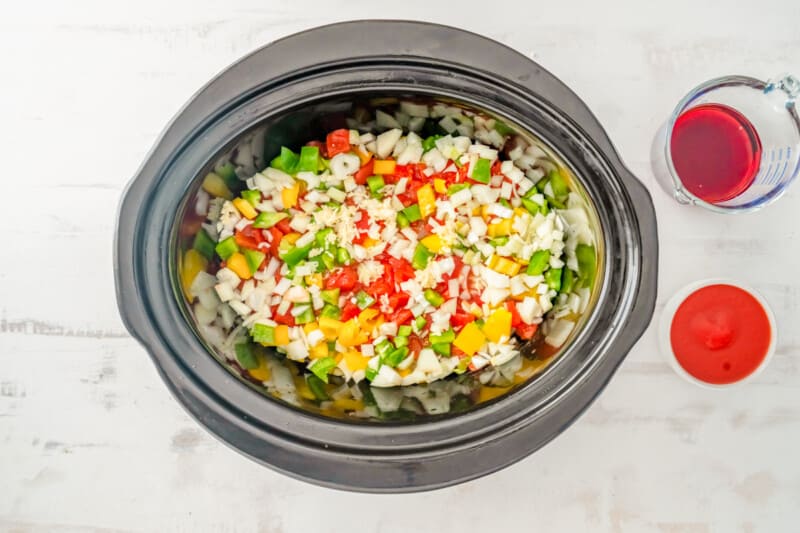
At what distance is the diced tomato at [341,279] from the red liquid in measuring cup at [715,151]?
621mm

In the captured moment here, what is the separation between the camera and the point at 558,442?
1.35 metres

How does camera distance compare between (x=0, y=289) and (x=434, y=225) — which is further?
(x=0, y=289)

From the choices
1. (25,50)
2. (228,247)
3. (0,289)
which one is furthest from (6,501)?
(25,50)

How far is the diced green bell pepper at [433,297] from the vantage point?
122 cm

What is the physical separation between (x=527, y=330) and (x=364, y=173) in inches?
15.4

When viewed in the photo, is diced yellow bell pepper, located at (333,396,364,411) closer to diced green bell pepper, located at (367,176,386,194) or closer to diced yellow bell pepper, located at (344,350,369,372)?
diced yellow bell pepper, located at (344,350,369,372)

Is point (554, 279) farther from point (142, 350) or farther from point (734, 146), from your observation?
point (142, 350)

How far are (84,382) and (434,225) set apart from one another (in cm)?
73

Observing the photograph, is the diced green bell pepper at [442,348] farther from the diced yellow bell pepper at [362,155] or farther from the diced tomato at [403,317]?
the diced yellow bell pepper at [362,155]

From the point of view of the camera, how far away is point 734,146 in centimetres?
133

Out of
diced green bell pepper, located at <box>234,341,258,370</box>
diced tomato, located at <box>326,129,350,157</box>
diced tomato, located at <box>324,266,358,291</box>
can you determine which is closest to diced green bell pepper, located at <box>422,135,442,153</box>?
diced tomato, located at <box>326,129,350,157</box>

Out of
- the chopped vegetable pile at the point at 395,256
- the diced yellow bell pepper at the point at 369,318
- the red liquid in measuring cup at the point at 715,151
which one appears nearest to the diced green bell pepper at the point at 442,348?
the chopped vegetable pile at the point at 395,256

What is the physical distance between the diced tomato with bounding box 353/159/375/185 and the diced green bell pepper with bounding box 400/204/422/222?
0.29 ft

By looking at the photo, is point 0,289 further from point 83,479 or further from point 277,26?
point 277,26
